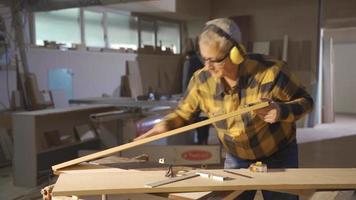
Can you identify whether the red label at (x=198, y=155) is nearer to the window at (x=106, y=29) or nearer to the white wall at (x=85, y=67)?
the white wall at (x=85, y=67)

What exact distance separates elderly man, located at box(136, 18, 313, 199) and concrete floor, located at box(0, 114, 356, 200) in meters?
0.35

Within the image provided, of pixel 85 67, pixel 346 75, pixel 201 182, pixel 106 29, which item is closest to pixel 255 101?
pixel 201 182

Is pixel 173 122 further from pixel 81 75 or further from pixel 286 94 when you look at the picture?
pixel 81 75

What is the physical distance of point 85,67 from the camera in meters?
5.30

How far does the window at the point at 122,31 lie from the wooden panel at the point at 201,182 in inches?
191

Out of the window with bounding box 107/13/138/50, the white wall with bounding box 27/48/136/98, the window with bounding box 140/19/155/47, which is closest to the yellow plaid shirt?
the white wall with bounding box 27/48/136/98

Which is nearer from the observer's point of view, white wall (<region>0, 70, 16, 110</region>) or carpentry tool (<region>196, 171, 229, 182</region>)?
carpentry tool (<region>196, 171, 229, 182</region>)

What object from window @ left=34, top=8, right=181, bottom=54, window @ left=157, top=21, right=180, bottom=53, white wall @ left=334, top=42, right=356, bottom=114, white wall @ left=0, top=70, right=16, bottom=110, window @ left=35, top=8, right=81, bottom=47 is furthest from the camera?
white wall @ left=334, top=42, right=356, bottom=114

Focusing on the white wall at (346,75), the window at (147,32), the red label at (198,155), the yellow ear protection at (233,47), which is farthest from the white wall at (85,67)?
the white wall at (346,75)

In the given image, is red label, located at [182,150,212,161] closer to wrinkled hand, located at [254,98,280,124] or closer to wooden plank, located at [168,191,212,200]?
wrinkled hand, located at [254,98,280,124]

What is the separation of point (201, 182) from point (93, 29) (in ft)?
15.8

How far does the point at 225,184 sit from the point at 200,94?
48cm

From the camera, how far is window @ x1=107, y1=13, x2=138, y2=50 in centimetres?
596

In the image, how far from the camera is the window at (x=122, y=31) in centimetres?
596
